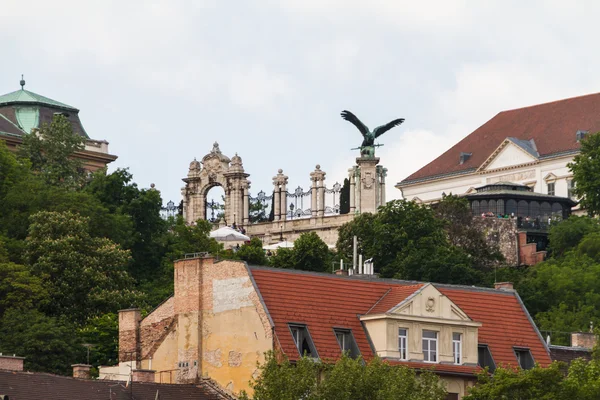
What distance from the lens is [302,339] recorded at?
69.2 meters

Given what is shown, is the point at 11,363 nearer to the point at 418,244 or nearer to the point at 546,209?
the point at 418,244

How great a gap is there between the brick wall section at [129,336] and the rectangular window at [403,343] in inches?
367

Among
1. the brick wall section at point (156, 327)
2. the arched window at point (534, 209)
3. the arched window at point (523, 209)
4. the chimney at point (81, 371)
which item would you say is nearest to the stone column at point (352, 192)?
the arched window at point (523, 209)

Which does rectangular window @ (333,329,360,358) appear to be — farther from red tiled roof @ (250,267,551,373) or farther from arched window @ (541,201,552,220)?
arched window @ (541,201,552,220)

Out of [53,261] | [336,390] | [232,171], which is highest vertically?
[232,171]

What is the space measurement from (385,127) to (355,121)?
6.76 ft

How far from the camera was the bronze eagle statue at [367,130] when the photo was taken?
142m

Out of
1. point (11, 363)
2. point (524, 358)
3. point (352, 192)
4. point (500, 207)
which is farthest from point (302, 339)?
point (500, 207)

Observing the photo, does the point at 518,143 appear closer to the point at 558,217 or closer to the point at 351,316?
the point at 558,217

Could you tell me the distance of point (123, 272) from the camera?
10231cm

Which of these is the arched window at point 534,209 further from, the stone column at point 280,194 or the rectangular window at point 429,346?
the rectangular window at point 429,346

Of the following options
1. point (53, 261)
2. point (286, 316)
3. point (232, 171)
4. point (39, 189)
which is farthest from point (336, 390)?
point (232, 171)

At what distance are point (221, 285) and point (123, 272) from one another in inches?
1242

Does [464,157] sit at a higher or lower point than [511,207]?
higher
